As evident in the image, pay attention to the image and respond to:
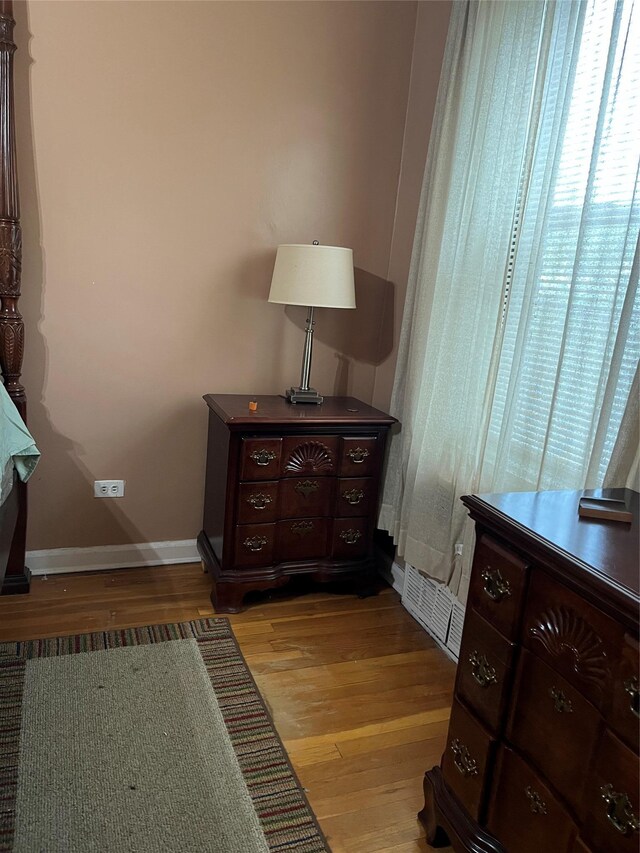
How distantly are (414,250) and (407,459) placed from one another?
2.66 ft

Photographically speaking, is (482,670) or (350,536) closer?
(482,670)

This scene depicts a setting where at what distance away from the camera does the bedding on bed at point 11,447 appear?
200 centimetres

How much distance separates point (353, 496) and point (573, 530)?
4.72 ft

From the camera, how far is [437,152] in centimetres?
238

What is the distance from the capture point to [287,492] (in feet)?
8.21

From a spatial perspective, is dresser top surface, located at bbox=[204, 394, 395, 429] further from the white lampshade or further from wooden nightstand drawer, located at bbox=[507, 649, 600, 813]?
wooden nightstand drawer, located at bbox=[507, 649, 600, 813]

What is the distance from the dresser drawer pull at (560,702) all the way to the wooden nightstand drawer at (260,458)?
1429 millimetres

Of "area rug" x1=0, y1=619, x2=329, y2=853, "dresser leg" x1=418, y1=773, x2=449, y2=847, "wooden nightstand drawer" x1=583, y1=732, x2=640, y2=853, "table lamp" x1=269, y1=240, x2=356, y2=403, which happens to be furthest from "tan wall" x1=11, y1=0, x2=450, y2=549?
"wooden nightstand drawer" x1=583, y1=732, x2=640, y2=853

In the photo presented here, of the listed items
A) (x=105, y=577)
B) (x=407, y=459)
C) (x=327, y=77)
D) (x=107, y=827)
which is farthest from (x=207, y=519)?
(x=327, y=77)

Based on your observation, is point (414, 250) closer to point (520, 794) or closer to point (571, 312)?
point (571, 312)

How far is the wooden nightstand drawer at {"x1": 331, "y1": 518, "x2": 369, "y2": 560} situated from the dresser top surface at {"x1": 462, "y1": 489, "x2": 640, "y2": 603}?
4.21 ft

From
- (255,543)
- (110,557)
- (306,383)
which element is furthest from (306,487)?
(110,557)

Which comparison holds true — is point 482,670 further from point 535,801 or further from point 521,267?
point 521,267

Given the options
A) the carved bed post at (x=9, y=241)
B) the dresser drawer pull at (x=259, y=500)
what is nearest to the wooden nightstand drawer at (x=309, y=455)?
the dresser drawer pull at (x=259, y=500)
